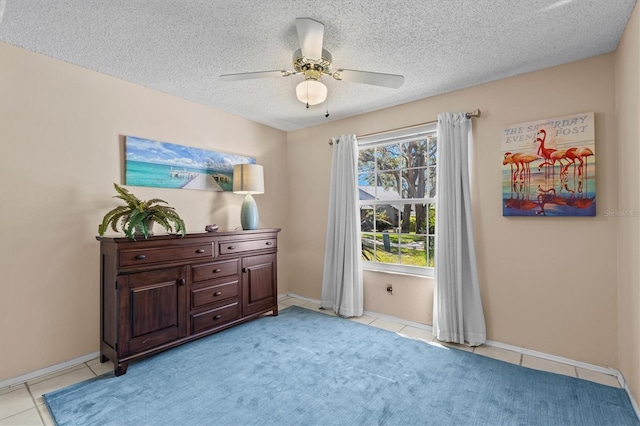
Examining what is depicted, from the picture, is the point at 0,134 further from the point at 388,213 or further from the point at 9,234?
the point at 388,213

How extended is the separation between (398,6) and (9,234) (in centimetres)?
311

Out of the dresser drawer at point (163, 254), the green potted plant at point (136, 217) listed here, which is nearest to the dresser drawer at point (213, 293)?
the dresser drawer at point (163, 254)

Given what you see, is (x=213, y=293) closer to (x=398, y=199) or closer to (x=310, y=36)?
(x=398, y=199)

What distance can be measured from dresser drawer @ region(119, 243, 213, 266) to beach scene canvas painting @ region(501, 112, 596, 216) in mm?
2792

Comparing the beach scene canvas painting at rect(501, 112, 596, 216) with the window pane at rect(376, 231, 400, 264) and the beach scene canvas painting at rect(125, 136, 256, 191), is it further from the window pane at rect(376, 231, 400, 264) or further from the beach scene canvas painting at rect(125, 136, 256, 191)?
the beach scene canvas painting at rect(125, 136, 256, 191)

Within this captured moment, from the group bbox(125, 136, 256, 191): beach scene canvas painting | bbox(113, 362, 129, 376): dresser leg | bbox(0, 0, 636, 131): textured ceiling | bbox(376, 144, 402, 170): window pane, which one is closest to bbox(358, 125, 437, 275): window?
bbox(376, 144, 402, 170): window pane

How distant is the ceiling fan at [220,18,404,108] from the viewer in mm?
1866

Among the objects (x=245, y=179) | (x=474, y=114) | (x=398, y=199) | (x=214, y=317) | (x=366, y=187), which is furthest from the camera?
(x=366, y=187)

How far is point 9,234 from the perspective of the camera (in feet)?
7.20

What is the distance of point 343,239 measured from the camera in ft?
11.9

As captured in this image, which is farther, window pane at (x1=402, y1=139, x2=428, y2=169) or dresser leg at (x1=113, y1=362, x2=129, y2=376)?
window pane at (x1=402, y1=139, x2=428, y2=169)

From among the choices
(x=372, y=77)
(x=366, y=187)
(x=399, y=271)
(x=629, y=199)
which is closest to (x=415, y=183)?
(x=366, y=187)

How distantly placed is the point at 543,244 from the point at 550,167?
642 mm

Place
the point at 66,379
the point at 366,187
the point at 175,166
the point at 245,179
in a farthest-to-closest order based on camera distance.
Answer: the point at 366,187 < the point at 245,179 < the point at 175,166 < the point at 66,379
